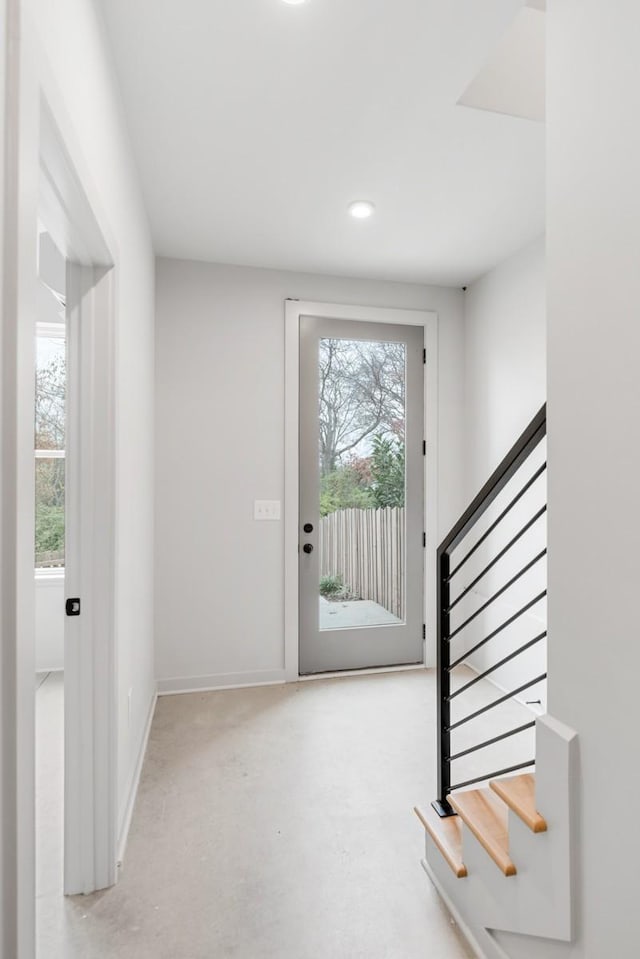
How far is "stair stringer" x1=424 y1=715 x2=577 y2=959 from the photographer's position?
1.07 meters

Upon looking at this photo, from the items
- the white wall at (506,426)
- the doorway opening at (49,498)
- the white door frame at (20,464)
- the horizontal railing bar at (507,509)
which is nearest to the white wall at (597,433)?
the horizontal railing bar at (507,509)

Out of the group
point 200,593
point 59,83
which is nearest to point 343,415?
point 200,593

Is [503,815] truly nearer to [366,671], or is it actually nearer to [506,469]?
[506,469]

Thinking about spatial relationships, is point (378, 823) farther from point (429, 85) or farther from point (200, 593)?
point (429, 85)

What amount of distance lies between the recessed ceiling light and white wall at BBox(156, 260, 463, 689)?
76cm

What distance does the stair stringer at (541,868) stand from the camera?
1.07 metres

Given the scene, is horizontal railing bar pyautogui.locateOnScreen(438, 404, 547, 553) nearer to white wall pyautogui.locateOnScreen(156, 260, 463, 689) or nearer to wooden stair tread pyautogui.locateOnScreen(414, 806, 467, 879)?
wooden stair tread pyautogui.locateOnScreen(414, 806, 467, 879)

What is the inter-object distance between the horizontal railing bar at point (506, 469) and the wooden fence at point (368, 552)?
1.63 meters

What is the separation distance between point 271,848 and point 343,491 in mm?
1983

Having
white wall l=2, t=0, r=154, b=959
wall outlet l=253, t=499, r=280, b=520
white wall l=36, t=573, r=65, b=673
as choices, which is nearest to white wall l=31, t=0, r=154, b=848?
white wall l=2, t=0, r=154, b=959

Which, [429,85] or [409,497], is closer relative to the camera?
[429,85]

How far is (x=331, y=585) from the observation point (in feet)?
10.8

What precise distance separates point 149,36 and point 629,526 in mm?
1844

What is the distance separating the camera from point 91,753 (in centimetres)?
156
